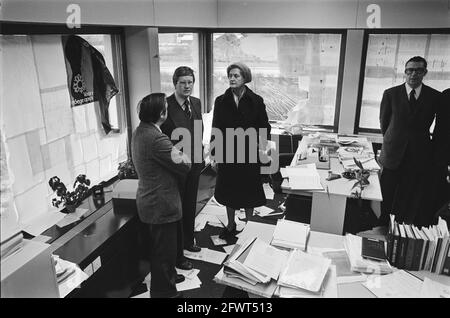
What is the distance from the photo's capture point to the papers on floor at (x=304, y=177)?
9.07ft

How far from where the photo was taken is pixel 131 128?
10.6ft

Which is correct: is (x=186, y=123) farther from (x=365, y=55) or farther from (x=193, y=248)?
(x=365, y=55)

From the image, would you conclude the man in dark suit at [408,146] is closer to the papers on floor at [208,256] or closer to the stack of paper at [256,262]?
the papers on floor at [208,256]

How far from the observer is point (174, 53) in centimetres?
403

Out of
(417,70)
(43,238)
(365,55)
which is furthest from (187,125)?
(365,55)

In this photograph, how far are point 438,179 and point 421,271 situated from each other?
1.93 m

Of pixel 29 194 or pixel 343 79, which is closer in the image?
pixel 29 194

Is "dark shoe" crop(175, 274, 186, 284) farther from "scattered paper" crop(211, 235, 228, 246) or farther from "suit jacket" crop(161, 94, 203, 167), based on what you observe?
"suit jacket" crop(161, 94, 203, 167)

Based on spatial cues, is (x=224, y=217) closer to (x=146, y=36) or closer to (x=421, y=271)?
(x=146, y=36)

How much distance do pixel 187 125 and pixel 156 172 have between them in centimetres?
66

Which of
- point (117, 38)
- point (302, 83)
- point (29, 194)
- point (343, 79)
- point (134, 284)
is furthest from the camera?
point (302, 83)

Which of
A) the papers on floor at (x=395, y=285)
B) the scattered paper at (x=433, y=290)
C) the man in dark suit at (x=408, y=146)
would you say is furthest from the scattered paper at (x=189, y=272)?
the man in dark suit at (x=408, y=146)

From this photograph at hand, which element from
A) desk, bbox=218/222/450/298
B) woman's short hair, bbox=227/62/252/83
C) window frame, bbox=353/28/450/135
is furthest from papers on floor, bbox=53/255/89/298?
window frame, bbox=353/28/450/135

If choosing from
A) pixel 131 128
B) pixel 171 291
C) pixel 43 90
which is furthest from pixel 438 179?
pixel 43 90
